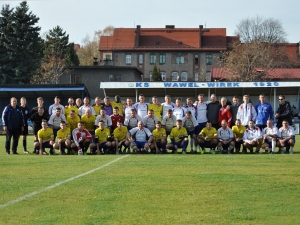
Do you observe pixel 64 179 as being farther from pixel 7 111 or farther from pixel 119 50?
pixel 119 50

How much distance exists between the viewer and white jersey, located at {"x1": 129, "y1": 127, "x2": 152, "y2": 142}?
64.6 ft

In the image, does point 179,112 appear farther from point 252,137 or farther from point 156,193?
point 156,193

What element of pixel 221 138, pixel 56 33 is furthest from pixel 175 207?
pixel 56 33

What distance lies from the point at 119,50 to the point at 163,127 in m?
87.8

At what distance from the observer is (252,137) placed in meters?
19.8

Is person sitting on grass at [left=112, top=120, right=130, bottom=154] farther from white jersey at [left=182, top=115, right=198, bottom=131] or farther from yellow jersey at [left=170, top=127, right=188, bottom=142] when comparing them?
white jersey at [left=182, top=115, right=198, bottom=131]

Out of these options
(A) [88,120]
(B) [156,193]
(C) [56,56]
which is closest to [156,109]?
(A) [88,120]

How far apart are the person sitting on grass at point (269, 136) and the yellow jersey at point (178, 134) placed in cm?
237

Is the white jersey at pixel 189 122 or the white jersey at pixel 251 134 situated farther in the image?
the white jersey at pixel 189 122

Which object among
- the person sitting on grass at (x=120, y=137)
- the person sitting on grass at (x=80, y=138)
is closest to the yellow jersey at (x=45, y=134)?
the person sitting on grass at (x=80, y=138)

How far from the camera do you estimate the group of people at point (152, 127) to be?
19656 mm

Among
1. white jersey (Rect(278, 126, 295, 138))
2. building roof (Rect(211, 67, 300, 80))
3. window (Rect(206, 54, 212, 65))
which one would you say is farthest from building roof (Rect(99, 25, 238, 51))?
white jersey (Rect(278, 126, 295, 138))

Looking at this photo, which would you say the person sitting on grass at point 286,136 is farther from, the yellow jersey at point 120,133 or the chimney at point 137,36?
the chimney at point 137,36

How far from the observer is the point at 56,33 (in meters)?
96.4
